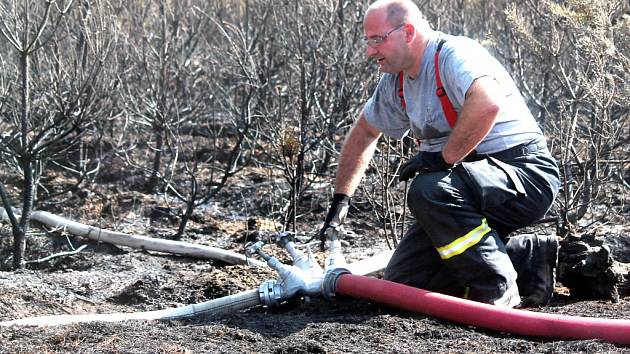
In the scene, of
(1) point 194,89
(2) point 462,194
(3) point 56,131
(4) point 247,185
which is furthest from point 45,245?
(2) point 462,194

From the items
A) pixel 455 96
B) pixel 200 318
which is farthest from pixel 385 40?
pixel 200 318

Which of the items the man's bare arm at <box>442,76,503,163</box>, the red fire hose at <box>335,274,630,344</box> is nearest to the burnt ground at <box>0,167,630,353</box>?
the red fire hose at <box>335,274,630,344</box>

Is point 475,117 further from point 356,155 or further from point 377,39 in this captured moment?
point 356,155

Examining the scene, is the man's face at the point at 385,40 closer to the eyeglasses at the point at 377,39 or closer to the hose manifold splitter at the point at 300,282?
the eyeglasses at the point at 377,39

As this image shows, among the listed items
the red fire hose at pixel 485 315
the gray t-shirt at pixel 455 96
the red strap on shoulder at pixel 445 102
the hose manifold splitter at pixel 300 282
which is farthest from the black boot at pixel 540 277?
A: the hose manifold splitter at pixel 300 282

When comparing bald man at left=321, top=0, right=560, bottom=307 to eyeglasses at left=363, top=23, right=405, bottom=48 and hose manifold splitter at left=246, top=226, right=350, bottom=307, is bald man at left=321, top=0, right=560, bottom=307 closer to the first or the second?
eyeglasses at left=363, top=23, right=405, bottom=48

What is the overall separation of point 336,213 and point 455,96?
860 mm

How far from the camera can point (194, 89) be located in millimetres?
10617

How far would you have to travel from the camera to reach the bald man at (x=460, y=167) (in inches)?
178

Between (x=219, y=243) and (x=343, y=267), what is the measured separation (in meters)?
2.99

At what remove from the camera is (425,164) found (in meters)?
4.73

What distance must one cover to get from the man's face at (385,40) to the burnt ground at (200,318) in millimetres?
1199

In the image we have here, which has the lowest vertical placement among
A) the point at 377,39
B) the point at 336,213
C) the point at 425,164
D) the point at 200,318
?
the point at 200,318

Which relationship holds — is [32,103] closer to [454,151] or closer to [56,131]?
[56,131]
